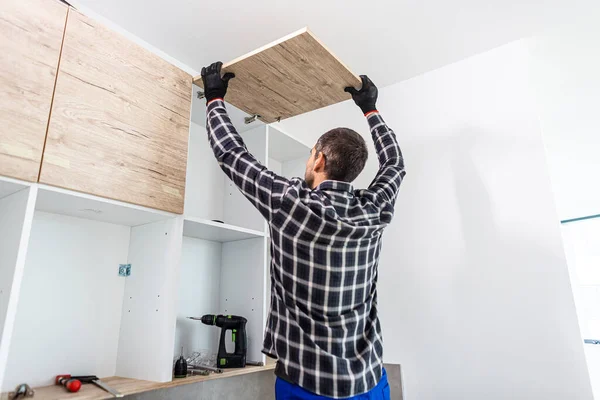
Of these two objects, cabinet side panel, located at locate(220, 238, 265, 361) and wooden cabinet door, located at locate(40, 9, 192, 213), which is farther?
cabinet side panel, located at locate(220, 238, 265, 361)

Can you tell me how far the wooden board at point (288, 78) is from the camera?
1308 millimetres

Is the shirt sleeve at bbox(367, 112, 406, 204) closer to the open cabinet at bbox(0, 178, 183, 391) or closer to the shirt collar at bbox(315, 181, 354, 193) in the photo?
the shirt collar at bbox(315, 181, 354, 193)

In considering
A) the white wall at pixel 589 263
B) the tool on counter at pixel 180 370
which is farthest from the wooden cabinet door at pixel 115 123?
the white wall at pixel 589 263

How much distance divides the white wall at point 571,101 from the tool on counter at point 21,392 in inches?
85.4

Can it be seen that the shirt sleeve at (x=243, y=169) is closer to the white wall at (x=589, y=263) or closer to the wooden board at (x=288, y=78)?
the wooden board at (x=288, y=78)

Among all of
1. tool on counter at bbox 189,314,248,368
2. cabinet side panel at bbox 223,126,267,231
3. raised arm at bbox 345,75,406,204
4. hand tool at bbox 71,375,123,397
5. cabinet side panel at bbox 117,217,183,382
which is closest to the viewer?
hand tool at bbox 71,375,123,397

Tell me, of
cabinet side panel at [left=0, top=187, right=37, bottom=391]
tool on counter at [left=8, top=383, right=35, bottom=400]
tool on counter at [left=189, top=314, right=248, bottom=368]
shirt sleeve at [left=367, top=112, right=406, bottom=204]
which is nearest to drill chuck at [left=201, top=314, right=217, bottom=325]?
tool on counter at [left=189, top=314, right=248, bottom=368]

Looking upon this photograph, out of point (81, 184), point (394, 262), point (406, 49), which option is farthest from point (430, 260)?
point (81, 184)

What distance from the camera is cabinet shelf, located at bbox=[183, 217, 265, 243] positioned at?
1.48 metres

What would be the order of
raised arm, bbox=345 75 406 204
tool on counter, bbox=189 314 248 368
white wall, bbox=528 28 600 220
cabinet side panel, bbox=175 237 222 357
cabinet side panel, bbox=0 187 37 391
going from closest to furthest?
cabinet side panel, bbox=0 187 37 391
raised arm, bbox=345 75 406 204
tool on counter, bbox=189 314 248 368
cabinet side panel, bbox=175 237 222 357
white wall, bbox=528 28 600 220

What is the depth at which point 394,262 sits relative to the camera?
6.81 feet

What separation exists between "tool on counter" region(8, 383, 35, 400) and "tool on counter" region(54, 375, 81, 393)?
89 millimetres

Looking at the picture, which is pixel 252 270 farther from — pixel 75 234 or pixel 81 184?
pixel 81 184

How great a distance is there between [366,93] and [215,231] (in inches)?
34.8
